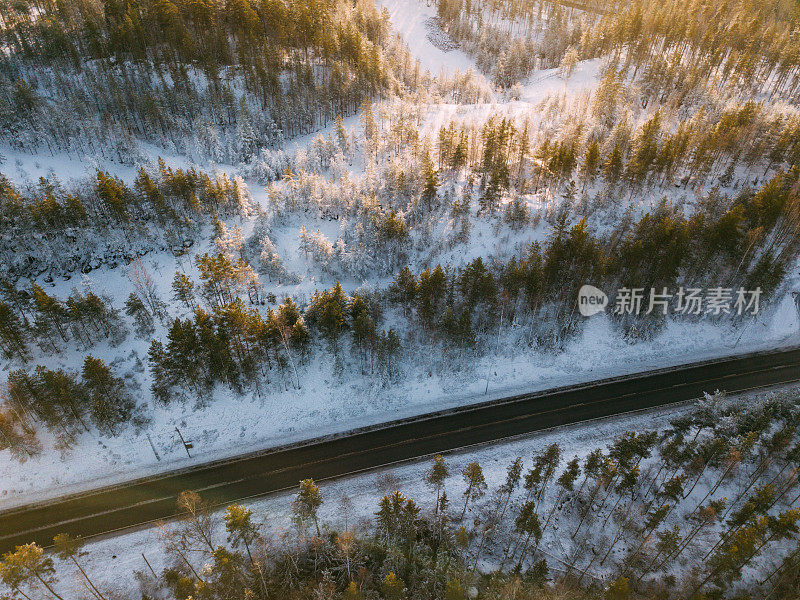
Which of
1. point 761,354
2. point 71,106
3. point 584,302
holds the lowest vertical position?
point 761,354

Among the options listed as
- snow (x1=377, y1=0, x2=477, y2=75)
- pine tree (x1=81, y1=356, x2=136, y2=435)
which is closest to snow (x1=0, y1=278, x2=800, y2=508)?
pine tree (x1=81, y1=356, x2=136, y2=435)

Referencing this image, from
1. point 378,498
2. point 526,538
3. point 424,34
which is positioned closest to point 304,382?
point 378,498

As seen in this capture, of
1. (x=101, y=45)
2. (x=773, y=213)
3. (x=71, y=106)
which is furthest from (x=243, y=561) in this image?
(x=101, y=45)

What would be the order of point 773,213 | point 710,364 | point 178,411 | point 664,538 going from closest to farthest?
point 664,538 → point 178,411 → point 710,364 → point 773,213

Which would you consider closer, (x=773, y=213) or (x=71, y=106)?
(x=773, y=213)

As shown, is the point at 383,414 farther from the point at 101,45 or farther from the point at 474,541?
the point at 101,45

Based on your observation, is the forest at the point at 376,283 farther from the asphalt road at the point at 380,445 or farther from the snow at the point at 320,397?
the asphalt road at the point at 380,445
